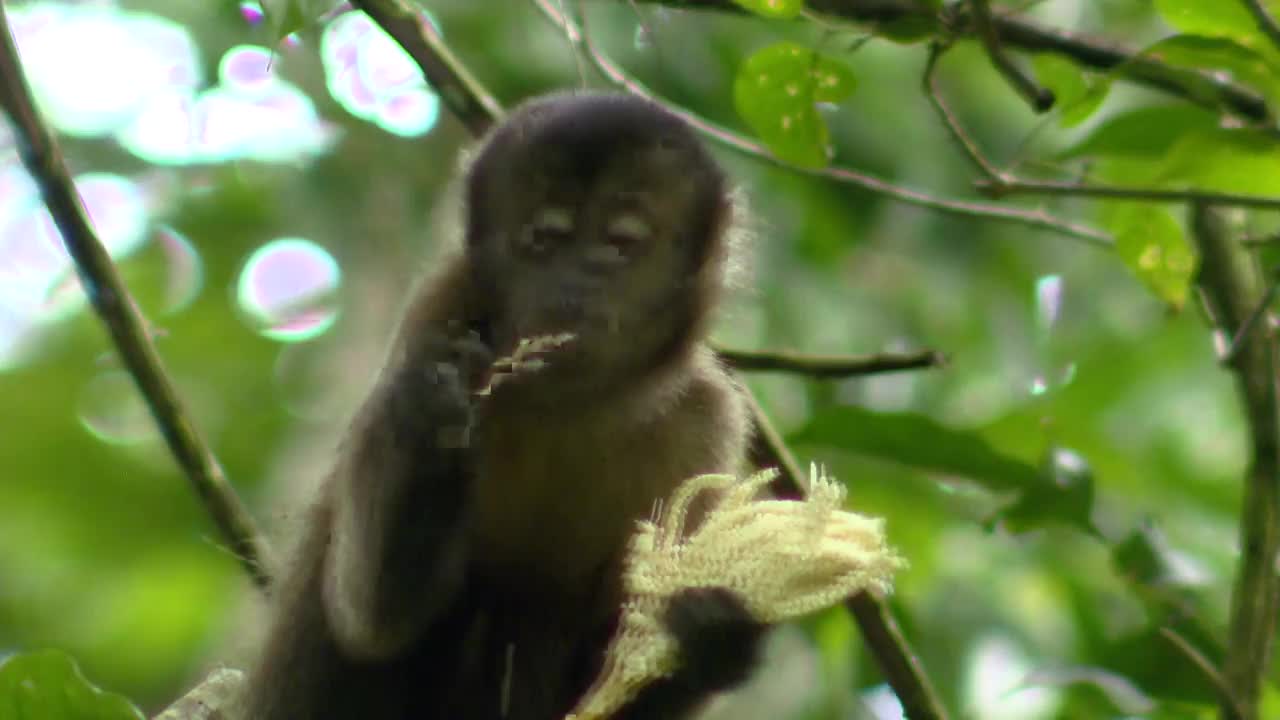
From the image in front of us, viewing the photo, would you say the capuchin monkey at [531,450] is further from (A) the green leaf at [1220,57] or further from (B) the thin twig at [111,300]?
(A) the green leaf at [1220,57]

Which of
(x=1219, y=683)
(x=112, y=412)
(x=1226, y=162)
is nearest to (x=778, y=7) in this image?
(x=1226, y=162)

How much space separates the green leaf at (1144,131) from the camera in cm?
308

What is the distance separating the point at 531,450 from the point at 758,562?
54.7 inches

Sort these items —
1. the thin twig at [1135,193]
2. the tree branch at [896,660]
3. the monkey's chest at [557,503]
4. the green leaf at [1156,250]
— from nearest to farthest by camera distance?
the thin twig at [1135,193] → the tree branch at [896,660] → the green leaf at [1156,250] → the monkey's chest at [557,503]

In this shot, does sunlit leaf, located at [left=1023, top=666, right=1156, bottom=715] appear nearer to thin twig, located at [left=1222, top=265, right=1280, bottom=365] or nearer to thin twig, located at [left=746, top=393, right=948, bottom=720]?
Answer: thin twig, located at [left=746, top=393, right=948, bottom=720]

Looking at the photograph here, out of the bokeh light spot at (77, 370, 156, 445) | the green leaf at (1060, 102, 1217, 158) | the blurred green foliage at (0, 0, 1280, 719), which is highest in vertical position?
the green leaf at (1060, 102, 1217, 158)

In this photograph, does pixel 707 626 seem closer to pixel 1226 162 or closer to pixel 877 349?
pixel 1226 162

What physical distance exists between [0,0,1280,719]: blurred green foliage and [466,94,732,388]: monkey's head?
11.0 inches


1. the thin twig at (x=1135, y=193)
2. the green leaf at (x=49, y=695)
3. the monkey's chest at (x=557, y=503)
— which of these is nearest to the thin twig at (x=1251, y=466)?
the thin twig at (x=1135, y=193)

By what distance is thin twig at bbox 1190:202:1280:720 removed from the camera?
122 inches

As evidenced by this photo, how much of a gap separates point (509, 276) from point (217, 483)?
0.84 m

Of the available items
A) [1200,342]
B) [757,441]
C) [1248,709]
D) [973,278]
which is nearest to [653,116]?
[757,441]

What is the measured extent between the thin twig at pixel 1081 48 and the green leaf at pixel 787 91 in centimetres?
16

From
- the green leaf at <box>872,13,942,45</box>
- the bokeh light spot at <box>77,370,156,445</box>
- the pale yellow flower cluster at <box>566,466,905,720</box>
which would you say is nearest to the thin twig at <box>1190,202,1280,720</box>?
the green leaf at <box>872,13,942,45</box>
